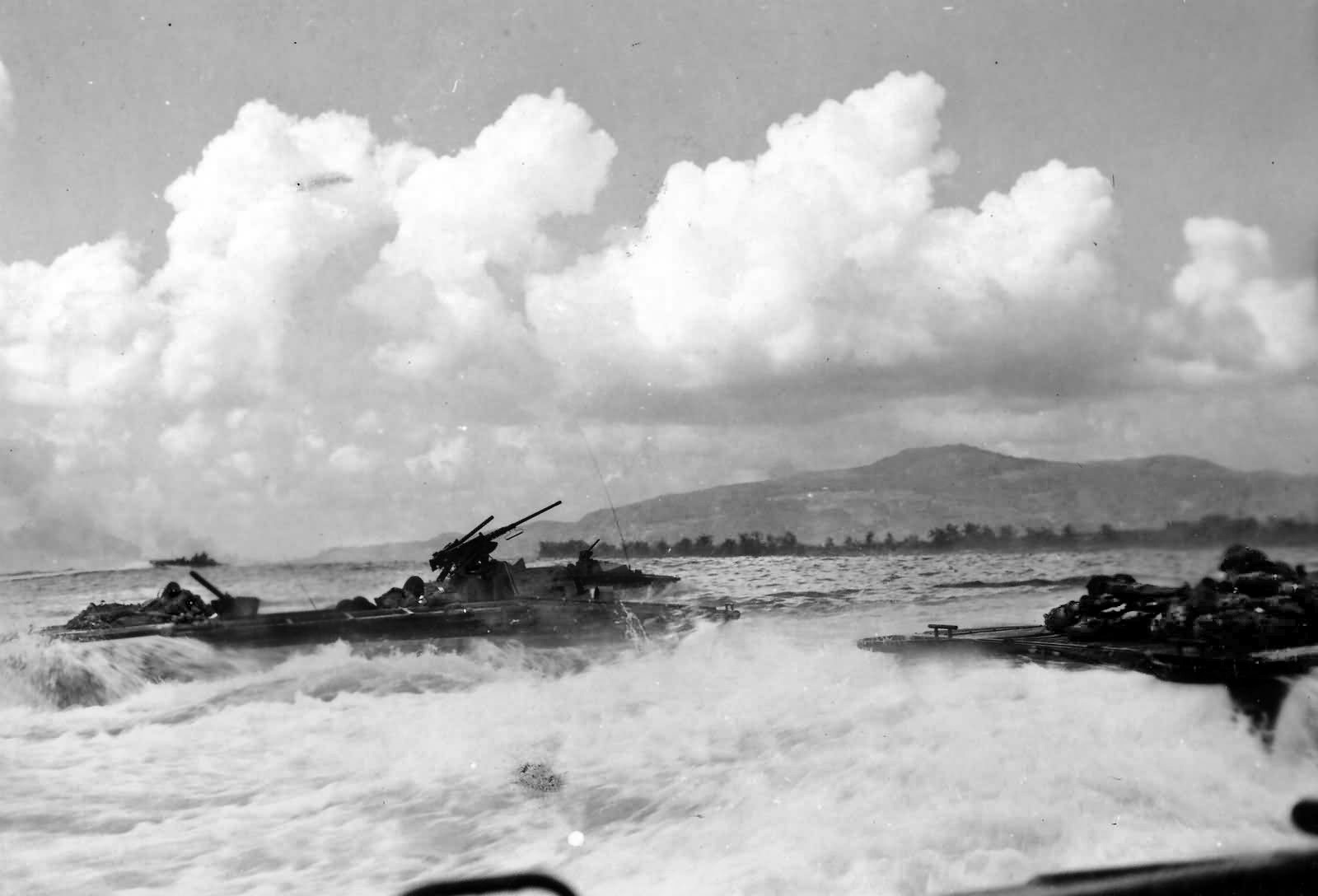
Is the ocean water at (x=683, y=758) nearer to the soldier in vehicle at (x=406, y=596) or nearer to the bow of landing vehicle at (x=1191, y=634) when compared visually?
the bow of landing vehicle at (x=1191, y=634)

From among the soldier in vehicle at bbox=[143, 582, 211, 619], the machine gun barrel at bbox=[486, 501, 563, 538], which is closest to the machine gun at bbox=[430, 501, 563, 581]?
the machine gun barrel at bbox=[486, 501, 563, 538]

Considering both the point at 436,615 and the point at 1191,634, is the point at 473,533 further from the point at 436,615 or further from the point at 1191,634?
the point at 1191,634

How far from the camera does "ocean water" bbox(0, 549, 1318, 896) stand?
4973 millimetres

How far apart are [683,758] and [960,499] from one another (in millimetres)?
2625

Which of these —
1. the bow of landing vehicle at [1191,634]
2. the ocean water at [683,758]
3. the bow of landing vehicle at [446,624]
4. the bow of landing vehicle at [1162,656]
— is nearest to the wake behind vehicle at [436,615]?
the bow of landing vehicle at [446,624]

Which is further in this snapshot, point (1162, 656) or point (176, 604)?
point (176, 604)

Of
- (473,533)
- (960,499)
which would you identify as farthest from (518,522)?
(960,499)

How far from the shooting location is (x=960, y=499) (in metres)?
6.47

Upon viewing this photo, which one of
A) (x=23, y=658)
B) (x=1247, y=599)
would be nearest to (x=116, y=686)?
(x=23, y=658)

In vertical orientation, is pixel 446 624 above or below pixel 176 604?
below

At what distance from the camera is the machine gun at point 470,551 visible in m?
6.66

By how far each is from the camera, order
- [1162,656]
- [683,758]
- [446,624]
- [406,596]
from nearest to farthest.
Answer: [683,758], [1162,656], [446,624], [406,596]

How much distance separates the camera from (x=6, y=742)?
6297 millimetres

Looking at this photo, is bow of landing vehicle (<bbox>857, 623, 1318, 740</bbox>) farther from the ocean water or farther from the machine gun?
the machine gun
